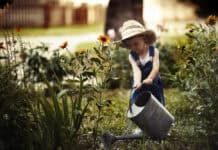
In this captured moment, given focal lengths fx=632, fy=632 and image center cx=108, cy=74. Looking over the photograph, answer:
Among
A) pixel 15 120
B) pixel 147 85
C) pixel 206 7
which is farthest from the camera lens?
pixel 206 7

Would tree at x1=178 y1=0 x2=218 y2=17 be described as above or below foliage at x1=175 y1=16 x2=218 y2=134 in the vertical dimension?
above

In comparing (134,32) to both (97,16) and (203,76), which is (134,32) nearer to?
(203,76)

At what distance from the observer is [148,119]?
5.29 meters

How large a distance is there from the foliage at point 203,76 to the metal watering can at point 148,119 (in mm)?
301

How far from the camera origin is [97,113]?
18.8ft

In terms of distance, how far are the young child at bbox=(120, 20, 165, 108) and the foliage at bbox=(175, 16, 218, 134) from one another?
0.38m

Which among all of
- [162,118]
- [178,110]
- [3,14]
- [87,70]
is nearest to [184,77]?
[178,110]

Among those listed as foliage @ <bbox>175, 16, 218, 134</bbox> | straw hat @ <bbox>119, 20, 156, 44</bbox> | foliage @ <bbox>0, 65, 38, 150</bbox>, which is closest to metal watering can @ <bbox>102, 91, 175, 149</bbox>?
foliage @ <bbox>175, 16, 218, 134</bbox>

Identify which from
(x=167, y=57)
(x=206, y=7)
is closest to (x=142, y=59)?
(x=206, y=7)

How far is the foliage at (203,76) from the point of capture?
5.46m

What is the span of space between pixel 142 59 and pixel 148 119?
526 millimetres

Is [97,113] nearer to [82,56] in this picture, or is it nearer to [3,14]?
[82,56]

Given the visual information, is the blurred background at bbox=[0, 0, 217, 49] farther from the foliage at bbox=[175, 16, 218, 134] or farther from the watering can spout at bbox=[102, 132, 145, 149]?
the watering can spout at bbox=[102, 132, 145, 149]

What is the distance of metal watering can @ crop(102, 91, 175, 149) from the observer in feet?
17.3
